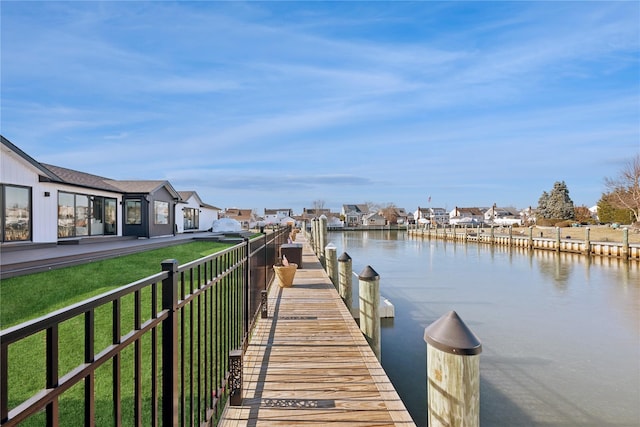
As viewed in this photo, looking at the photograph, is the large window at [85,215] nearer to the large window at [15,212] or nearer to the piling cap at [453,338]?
the large window at [15,212]

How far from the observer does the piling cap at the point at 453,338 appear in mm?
2342

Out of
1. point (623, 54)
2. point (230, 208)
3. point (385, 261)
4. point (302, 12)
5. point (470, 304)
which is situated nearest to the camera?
point (470, 304)

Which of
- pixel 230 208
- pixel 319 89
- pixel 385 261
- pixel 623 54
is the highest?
pixel 623 54

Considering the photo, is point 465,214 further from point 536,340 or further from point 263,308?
point 263,308

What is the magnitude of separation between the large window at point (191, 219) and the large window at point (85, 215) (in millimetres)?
9865

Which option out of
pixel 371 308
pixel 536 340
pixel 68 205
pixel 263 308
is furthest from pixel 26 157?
pixel 536 340

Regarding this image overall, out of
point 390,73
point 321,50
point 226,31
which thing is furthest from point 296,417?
point 390,73

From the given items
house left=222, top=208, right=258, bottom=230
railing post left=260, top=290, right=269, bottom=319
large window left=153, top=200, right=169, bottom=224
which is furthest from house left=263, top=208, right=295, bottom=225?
railing post left=260, top=290, right=269, bottom=319

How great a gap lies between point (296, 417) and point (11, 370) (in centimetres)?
439

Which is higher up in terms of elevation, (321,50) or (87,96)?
(321,50)

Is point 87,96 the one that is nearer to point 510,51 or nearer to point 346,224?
point 510,51

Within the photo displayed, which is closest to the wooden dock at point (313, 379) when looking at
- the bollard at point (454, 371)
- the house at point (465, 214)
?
the bollard at point (454, 371)

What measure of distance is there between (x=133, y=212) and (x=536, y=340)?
2059 cm

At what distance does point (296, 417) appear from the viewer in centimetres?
316
